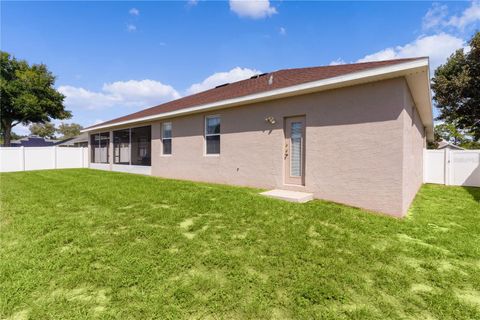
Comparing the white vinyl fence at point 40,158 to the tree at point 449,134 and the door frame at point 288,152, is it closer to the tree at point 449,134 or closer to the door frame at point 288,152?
the door frame at point 288,152

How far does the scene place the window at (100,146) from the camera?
15656 mm

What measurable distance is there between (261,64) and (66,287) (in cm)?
1272

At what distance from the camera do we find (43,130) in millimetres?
56062

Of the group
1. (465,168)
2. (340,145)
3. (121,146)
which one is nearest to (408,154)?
(340,145)

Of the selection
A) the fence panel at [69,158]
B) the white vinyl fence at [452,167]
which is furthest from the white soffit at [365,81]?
the fence panel at [69,158]

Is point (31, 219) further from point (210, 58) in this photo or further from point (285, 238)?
point (210, 58)

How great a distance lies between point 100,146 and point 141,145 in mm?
5660

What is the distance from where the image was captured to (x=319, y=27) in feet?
29.8

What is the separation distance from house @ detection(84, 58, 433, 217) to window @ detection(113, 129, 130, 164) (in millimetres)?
5144

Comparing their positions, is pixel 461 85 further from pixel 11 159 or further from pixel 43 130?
pixel 43 130

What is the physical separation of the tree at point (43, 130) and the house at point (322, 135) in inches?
2549

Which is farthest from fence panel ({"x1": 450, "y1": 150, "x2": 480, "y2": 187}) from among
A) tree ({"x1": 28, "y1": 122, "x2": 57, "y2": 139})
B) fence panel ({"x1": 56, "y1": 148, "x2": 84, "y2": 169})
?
tree ({"x1": 28, "y1": 122, "x2": 57, "y2": 139})

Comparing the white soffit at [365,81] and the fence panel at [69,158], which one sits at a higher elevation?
the white soffit at [365,81]

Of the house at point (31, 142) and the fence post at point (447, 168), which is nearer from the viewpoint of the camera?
the fence post at point (447, 168)
